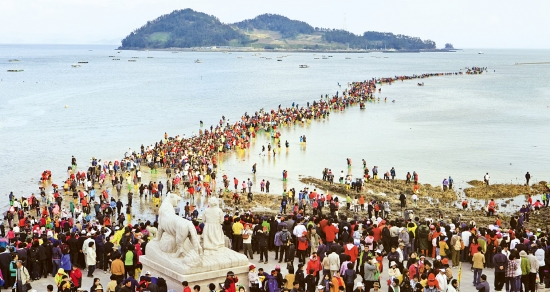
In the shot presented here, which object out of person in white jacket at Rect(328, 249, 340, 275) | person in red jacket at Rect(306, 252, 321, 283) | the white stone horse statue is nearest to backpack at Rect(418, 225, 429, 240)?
person in white jacket at Rect(328, 249, 340, 275)

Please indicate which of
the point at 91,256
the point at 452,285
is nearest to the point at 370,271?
the point at 452,285

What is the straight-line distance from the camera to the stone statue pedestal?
1477cm

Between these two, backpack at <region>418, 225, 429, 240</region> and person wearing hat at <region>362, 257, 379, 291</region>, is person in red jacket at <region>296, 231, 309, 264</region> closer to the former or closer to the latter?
person wearing hat at <region>362, 257, 379, 291</region>

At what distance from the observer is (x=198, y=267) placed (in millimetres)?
14828

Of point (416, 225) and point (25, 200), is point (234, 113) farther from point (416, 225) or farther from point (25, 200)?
point (416, 225)

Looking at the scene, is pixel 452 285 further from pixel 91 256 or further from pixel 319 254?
pixel 91 256

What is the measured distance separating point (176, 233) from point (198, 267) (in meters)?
0.97

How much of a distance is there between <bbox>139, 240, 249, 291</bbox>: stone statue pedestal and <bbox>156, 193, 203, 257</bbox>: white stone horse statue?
7.4 inches

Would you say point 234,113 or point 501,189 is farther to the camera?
point 234,113

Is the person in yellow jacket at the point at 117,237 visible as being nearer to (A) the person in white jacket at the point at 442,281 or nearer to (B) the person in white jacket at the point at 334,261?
(B) the person in white jacket at the point at 334,261

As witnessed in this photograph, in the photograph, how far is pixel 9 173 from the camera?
44219mm

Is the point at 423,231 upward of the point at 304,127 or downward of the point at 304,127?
upward

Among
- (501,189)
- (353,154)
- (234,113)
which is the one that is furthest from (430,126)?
(501,189)

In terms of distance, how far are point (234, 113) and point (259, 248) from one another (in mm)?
61334
